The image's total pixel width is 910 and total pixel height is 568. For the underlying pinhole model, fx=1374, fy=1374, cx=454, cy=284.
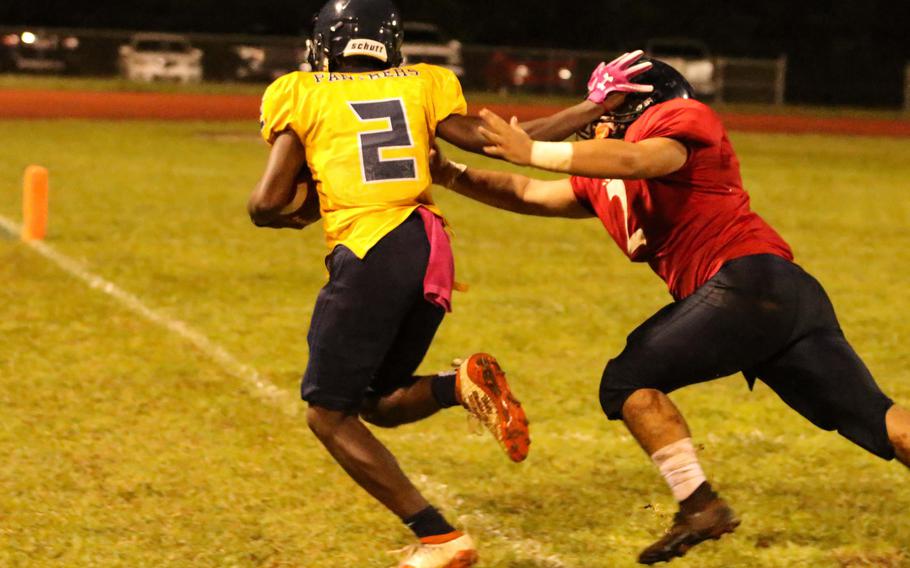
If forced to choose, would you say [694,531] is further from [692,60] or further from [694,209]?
[692,60]

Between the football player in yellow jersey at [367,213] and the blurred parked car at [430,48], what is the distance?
27.7 m

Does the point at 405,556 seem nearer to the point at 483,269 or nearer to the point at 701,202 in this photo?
the point at 701,202

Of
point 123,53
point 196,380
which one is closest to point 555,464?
point 196,380

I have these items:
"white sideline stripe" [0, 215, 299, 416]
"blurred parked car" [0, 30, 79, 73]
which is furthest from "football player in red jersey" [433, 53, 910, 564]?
"blurred parked car" [0, 30, 79, 73]

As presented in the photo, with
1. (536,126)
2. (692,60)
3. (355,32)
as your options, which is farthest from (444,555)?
(692,60)

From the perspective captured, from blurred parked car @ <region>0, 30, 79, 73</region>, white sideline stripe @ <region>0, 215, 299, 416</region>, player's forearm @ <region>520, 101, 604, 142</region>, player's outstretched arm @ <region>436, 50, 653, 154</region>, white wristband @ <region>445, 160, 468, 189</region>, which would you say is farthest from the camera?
blurred parked car @ <region>0, 30, 79, 73</region>

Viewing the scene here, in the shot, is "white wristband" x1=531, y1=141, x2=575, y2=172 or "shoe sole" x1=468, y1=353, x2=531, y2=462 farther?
"shoe sole" x1=468, y1=353, x2=531, y2=462

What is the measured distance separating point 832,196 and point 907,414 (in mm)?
12854

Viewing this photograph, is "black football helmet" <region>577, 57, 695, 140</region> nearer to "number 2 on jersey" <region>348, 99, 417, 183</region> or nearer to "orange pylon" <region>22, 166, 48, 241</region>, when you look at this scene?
"number 2 on jersey" <region>348, 99, 417, 183</region>

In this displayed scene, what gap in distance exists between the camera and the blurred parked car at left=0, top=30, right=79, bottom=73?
31766 mm

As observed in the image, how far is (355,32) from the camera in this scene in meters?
4.33

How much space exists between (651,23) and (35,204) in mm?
34709

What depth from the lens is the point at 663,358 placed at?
425 cm

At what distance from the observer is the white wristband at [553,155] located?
4.09 metres
